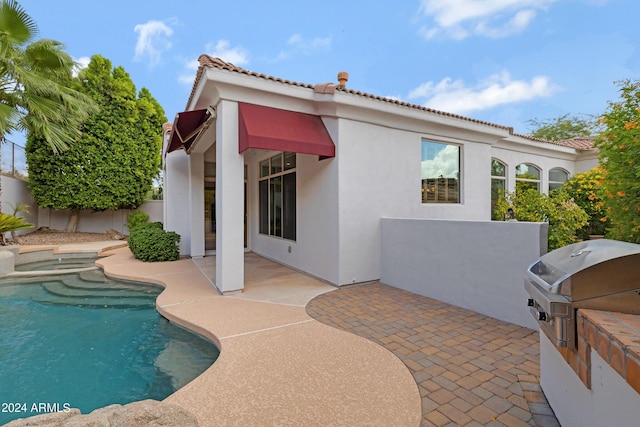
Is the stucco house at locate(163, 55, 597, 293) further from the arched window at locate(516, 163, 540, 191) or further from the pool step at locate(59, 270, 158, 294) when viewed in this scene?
the pool step at locate(59, 270, 158, 294)

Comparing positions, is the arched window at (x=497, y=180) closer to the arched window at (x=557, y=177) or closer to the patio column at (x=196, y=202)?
the arched window at (x=557, y=177)

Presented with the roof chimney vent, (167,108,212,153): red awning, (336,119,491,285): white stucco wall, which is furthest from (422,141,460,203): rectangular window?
(167,108,212,153): red awning

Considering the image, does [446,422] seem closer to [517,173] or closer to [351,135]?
[351,135]

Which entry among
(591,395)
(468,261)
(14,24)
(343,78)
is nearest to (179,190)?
(14,24)

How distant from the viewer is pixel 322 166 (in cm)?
738

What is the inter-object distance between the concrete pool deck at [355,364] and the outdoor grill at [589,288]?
1.18 m

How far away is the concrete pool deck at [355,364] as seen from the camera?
2588mm

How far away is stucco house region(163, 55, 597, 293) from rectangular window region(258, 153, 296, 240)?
0.04 meters

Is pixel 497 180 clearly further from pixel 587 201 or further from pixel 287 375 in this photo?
pixel 287 375

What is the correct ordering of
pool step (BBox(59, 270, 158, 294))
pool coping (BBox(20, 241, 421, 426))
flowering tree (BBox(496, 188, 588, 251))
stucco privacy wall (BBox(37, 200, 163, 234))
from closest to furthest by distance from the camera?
pool coping (BBox(20, 241, 421, 426))
flowering tree (BBox(496, 188, 588, 251))
pool step (BBox(59, 270, 158, 294))
stucco privacy wall (BBox(37, 200, 163, 234))

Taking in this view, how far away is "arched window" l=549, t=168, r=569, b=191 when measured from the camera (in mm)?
13133

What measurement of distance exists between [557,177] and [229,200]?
48.0ft

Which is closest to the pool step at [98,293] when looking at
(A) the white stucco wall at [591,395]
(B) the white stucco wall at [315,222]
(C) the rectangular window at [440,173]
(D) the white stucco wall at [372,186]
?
(B) the white stucco wall at [315,222]

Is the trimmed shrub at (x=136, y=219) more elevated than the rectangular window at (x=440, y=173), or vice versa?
the rectangular window at (x=440, y=173)
